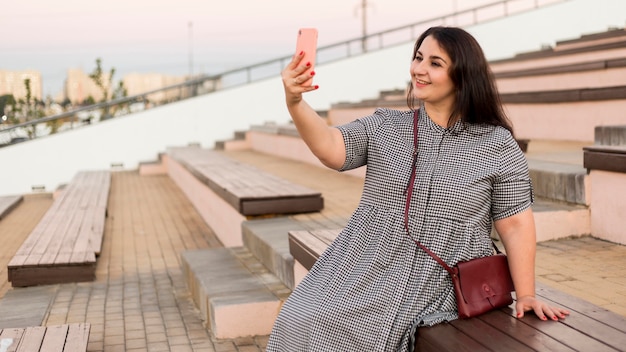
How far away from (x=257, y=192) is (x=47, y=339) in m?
3.13

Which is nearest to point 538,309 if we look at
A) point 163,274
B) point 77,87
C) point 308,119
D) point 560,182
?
point 308,119

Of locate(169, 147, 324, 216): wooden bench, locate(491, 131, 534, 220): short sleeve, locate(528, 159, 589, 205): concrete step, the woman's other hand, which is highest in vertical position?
locate(491, 131, 534, 220): short sleeve

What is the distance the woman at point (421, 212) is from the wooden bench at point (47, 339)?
1.66m

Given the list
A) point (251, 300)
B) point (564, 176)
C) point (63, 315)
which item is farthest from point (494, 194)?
point (63, 315)

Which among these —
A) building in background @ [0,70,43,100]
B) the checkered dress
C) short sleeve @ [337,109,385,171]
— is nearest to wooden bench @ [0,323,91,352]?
the checkered dress

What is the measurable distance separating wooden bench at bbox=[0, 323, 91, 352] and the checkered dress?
1.63 m

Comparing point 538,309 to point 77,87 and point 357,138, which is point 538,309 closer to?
point 357,138

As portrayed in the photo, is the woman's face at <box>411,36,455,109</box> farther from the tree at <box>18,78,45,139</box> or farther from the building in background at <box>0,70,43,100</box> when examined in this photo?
the tree at <box>18,78,45,139</box>

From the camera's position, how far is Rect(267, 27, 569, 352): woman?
2.64 metres

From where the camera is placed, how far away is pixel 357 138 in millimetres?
2840

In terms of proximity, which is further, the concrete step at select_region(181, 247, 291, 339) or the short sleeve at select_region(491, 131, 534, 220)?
the concrete step at select_region(181, 247, 291, 339)

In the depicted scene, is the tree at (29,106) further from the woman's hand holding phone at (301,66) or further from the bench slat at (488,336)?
the bench slat at (488,336)

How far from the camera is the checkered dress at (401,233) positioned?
263 cm

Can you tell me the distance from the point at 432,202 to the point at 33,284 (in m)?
4.47
